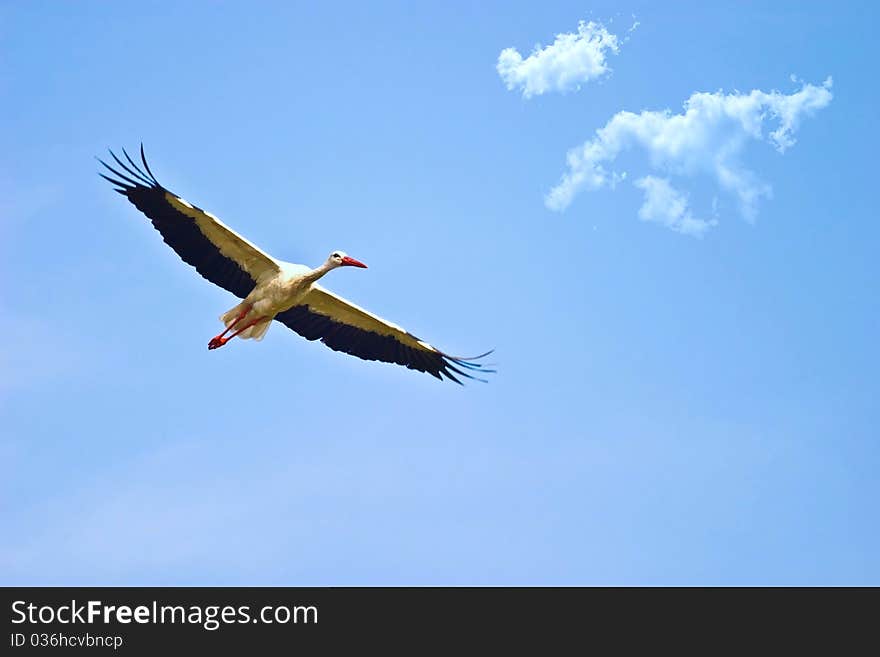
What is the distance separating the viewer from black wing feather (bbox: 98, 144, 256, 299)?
18.6 m

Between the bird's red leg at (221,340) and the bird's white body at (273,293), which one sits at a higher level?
the bird's white body at (273,293)

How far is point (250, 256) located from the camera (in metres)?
19.5

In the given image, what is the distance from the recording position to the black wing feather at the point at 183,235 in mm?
18578

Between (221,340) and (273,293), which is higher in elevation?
(273,293)

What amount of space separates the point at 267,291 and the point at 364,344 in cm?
230

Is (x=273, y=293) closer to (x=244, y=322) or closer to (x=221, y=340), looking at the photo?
(x=244, y=322)

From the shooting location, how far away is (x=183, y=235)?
62.7 feet

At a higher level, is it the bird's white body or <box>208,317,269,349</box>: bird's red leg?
the bird's white body

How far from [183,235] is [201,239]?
0.29 metres

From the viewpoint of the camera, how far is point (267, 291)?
1961cm

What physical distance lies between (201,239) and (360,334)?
3.38 meters

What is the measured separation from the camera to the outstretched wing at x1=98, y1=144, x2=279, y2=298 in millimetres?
18656
